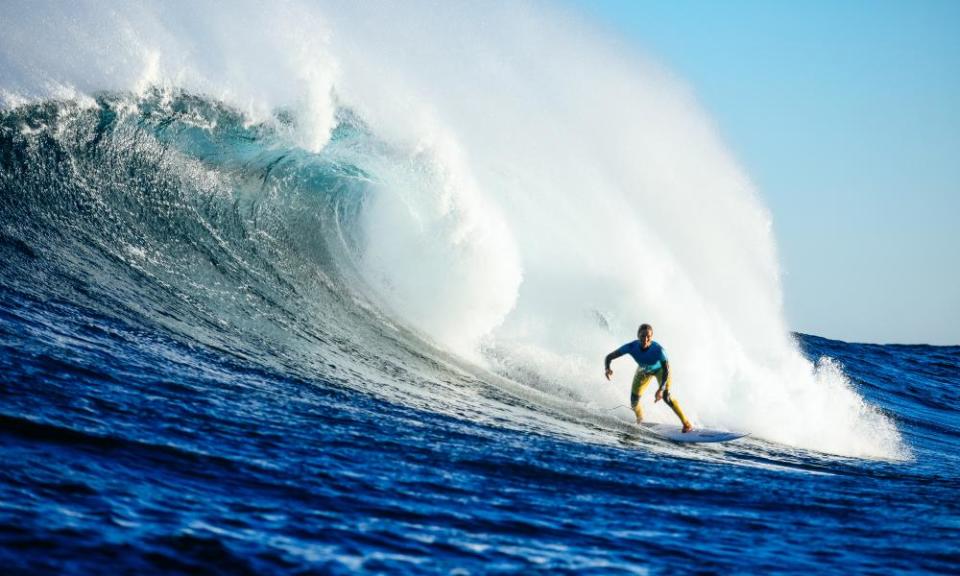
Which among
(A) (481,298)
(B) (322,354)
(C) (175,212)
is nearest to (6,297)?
(B) (322,354)

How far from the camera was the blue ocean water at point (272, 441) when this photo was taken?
388cm

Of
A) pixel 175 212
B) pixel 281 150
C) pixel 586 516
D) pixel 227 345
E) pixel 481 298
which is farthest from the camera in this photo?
pixel 281 150

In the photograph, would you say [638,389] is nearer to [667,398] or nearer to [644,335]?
[667,398]

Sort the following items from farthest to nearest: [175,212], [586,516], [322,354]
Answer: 1. [175,212]
2. [322,354]
3. [586,516]

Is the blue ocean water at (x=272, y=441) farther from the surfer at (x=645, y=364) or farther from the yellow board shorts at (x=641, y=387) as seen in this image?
the surfer at (x=645, y=364)

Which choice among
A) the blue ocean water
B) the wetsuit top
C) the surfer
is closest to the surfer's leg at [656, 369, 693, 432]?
the surfer

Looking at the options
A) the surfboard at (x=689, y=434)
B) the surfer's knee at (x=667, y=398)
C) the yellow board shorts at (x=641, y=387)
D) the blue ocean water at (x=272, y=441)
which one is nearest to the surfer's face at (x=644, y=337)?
the yellow board shorts at (x=641, y=387)

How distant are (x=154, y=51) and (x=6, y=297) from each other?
7.30 metres

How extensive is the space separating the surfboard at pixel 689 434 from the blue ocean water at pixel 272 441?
224mm

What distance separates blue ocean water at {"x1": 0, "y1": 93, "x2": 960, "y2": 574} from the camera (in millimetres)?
3881

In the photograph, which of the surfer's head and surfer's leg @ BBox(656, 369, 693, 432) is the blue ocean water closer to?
surfer's leg @ BBox(656, 369, 693, 432)

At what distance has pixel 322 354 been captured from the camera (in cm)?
893

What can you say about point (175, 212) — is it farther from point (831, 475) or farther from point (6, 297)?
point (831, 475)


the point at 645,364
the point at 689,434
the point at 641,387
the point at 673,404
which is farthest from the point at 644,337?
the point at 689,434
